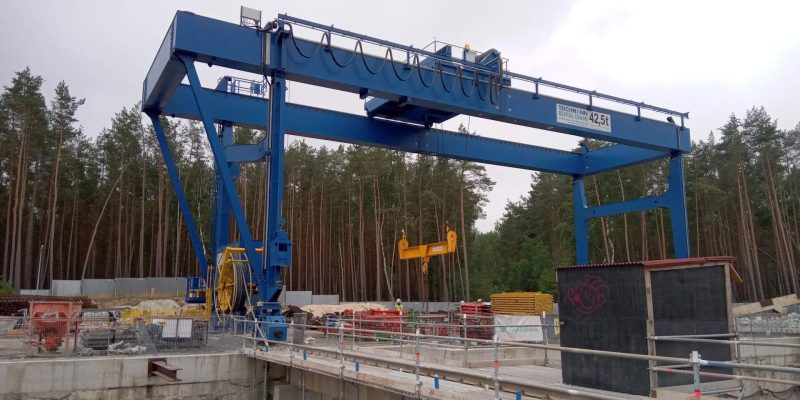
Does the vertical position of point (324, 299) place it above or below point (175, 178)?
below

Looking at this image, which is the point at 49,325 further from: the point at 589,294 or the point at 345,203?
the point at 345,203

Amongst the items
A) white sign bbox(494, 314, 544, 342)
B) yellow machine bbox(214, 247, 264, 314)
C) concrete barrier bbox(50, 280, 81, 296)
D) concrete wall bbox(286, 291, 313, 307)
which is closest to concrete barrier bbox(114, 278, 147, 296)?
concrete barrier bbox(50, 280, 81, 296)

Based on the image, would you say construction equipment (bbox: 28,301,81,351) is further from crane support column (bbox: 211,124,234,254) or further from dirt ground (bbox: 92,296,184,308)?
dirt ground (bbox: 92,296,184,308)

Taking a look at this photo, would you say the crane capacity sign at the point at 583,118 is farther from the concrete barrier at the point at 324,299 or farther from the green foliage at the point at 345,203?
the concrete barrier at the point at 324,299

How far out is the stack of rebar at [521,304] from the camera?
27672 millimetres

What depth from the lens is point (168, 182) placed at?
50281 millimetres

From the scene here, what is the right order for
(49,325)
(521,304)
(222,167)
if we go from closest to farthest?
(49,325) → (222,167) → (521,304)

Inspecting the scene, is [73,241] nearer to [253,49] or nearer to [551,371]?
[253,49]

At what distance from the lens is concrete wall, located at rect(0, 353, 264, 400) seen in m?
12.8

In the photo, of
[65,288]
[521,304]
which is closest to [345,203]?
[65,288]

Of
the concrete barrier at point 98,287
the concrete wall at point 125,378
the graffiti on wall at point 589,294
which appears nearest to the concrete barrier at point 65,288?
the concrete barrier at point 98,287

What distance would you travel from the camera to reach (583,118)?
21.3 metres

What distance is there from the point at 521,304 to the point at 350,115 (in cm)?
1351

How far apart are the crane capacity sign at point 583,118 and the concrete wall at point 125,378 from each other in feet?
43.2
